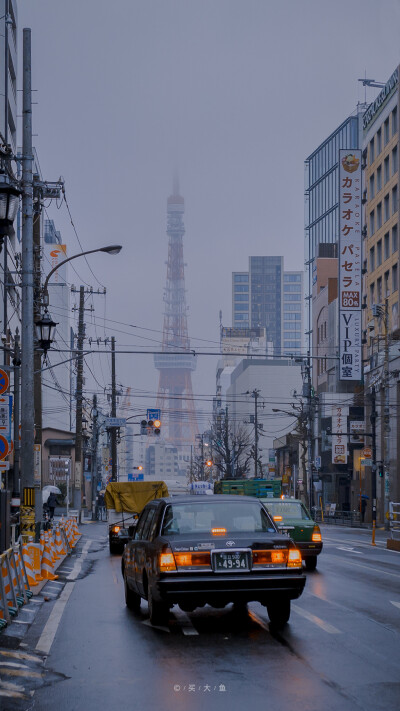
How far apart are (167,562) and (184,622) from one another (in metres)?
1.66

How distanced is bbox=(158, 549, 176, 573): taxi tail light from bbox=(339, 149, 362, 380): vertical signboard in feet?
163

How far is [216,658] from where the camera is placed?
1036cm

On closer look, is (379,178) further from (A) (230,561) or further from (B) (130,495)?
(A) (230,561)

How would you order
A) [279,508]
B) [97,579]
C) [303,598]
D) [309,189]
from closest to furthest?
[303,598] < [97,579] < [279,508] < [309,189]

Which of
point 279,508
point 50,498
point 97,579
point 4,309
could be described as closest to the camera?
point 97,579

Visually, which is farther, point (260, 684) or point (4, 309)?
point (4, 309)

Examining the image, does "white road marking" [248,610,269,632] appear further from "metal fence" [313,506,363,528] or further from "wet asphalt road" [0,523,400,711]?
"metal fence" [313,506,363,528]

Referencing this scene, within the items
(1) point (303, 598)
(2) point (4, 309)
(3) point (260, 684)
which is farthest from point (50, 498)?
(3) point (260, 684)

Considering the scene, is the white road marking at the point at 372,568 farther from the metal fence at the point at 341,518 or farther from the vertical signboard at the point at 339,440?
the vertical signboard at the point at 339,440

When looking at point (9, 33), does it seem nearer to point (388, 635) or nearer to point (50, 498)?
point (50, 498)

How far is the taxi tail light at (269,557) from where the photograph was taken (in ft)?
39.9

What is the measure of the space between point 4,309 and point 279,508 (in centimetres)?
3184

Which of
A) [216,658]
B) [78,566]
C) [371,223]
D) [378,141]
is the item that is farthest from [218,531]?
[371,223]

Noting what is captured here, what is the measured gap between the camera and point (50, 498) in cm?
4800
